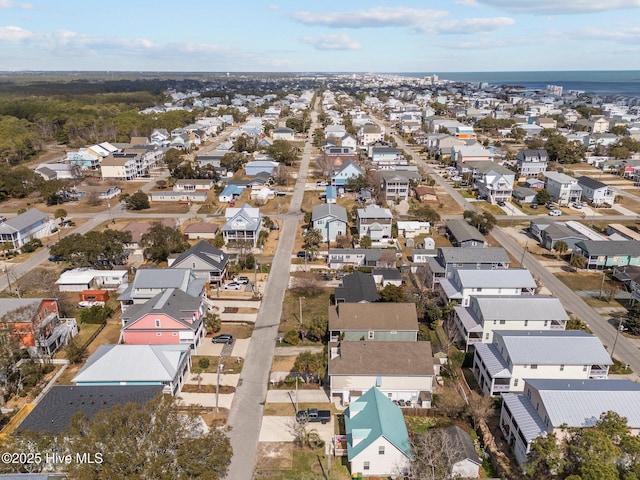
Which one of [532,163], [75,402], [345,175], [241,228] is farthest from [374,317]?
[532,163]

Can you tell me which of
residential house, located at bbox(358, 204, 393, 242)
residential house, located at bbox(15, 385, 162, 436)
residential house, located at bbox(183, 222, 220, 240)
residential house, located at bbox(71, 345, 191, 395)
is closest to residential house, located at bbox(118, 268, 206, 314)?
residential house, located at bbox(71, 345, 191, 395)

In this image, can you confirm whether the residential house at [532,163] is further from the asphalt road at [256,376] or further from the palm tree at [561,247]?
the asphalt road at [256,376]

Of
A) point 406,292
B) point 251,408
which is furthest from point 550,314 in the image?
point 251,408

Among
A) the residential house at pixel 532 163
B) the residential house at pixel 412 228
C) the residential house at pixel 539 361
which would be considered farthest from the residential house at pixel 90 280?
the residential house at pixel 532 163

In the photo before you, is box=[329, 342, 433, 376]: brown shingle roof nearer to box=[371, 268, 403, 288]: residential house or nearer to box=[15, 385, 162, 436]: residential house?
box=[15, 385, 162, 436]: residential house

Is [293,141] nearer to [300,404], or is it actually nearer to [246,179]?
[246,179]

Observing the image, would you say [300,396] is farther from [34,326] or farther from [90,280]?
[90,280]
